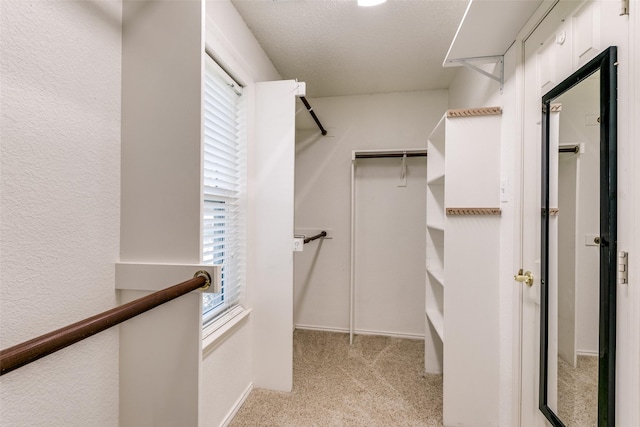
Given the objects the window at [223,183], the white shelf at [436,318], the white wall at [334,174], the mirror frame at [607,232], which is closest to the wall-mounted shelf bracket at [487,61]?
the mirror frame at [607,232]

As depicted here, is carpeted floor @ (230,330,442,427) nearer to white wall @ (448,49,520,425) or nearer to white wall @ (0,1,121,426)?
white wall @ (448,49,520,425)

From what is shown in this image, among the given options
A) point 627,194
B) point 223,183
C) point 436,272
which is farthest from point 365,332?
point 627,194

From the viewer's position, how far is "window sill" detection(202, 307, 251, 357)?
1.40 metres

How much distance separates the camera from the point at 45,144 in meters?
0.68

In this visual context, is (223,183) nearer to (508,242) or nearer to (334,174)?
(334,174)

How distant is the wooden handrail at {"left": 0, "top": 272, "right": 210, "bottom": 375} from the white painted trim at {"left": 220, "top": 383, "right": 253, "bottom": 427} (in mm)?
1295

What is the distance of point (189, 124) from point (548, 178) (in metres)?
1.43

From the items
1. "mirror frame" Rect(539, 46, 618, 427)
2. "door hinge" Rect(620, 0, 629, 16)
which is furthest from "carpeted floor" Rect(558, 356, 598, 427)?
"door hinge" Rect(620, 0, 629, 16)

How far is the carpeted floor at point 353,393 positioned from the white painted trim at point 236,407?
0.09 ft

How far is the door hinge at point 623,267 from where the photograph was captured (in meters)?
0.77

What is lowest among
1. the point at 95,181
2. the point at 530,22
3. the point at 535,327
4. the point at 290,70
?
the point at 535,327

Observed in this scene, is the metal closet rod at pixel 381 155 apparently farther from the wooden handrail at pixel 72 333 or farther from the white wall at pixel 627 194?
the wooden handrail at pixel 72 333

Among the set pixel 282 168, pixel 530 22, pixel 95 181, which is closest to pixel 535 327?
pixel 530 22

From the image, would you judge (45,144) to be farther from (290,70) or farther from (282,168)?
(290,70)
